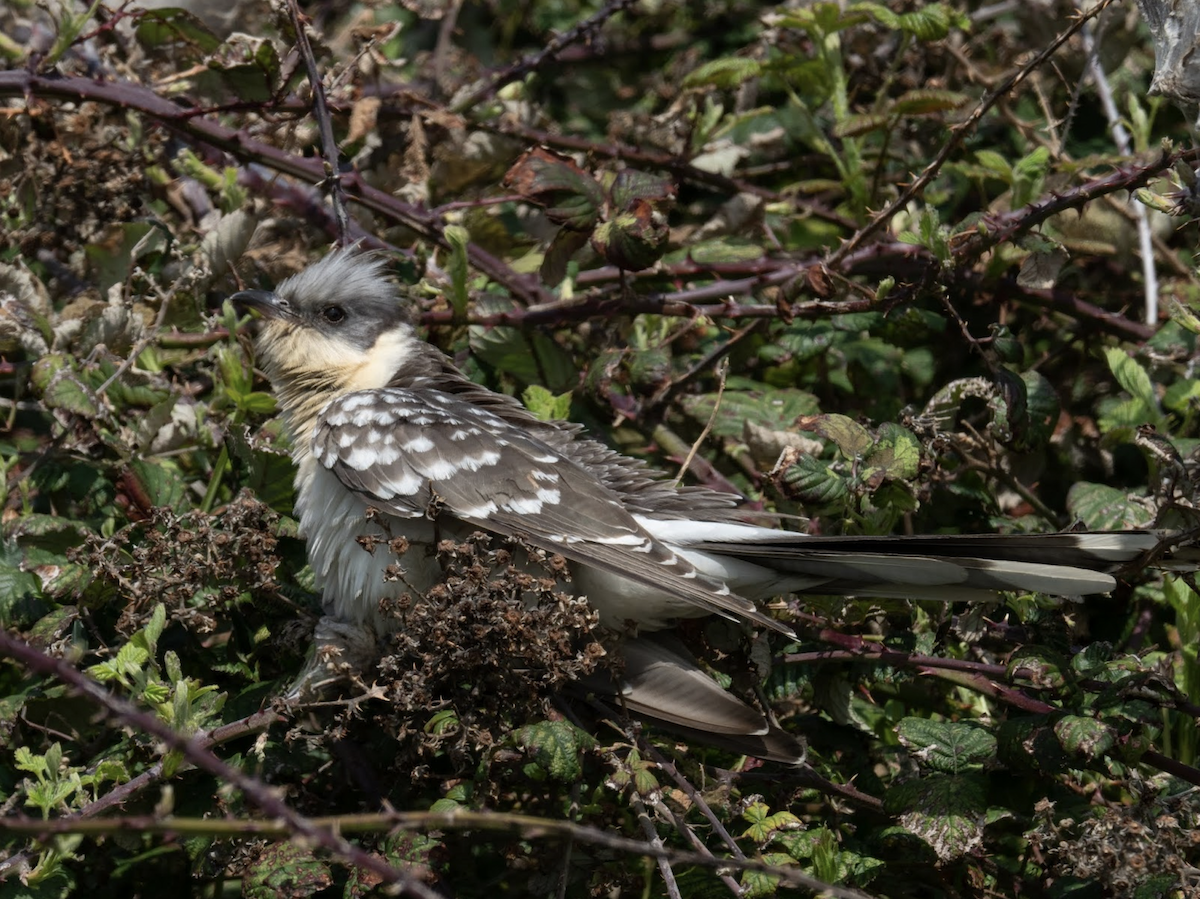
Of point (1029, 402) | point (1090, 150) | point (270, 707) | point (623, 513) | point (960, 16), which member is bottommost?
point (270, 707)

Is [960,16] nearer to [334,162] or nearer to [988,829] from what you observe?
[334,162]

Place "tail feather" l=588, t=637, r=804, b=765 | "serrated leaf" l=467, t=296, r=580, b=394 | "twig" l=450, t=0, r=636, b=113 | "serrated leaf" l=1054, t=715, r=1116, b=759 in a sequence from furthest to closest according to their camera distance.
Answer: "twig" l=450, t=0, r=636, b=113 < "serrated leaf" l=467, t=296, r=580, b=394 < "tail feather" l=588, t=637, r=804, b=765 < "serrated leaf" l=1054, t=715, r=1116, b=759

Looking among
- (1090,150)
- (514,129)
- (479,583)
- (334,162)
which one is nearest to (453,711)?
(479,583)

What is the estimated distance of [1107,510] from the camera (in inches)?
134

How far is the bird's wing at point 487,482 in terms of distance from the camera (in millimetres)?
3150

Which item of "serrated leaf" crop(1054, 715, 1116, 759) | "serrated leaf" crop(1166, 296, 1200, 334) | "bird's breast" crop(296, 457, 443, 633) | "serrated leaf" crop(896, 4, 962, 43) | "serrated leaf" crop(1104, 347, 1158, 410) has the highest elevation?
"serrated leaf" crop(896, 4, 962, 43)

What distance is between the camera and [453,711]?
286 centimetres

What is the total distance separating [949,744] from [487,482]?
1320 millimetres

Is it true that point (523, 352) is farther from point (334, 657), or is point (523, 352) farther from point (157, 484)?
point (334, 657)

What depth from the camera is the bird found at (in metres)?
3.00

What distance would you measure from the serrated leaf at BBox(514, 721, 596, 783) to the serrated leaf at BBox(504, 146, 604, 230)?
163 cm

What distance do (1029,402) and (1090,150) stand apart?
2.05 m

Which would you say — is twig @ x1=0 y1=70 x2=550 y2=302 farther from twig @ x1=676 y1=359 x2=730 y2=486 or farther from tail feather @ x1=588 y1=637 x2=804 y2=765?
tail feather @ x1=588 y1=637 x2=804 y2=765

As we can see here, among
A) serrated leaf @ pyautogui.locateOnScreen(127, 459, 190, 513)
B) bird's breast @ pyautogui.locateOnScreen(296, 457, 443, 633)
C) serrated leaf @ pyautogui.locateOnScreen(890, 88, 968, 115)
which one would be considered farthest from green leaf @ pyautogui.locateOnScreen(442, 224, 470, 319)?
serrated leaf @ pyautogui.locateOnScreen(890, 88, 968, 115)
